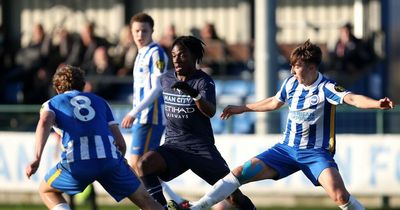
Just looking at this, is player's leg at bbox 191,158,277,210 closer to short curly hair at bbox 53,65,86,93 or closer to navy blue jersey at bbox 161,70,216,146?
navy blue jersey at bbox 161,70,216,146

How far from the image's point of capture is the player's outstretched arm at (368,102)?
11297 millimetres

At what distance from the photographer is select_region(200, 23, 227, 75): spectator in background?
884 inches

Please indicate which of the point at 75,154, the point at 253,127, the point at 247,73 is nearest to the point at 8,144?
the point at 253,127

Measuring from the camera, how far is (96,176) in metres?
11.9

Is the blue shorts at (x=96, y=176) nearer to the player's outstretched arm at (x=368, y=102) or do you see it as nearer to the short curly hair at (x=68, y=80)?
the short curly hair at (x=68, y=80)

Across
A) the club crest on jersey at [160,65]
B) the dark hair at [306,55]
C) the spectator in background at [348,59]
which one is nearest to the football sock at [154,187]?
the club crest on jersey at [160,65]

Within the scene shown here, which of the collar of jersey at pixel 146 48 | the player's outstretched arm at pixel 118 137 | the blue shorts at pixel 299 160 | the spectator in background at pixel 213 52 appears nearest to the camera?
the player's outstretched arm at pixel 118 137

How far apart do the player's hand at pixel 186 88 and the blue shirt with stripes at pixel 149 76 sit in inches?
79.3

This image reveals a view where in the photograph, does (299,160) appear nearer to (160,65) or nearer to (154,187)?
(154,187)

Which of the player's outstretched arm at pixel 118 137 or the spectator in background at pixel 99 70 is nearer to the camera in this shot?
the player's outstretched arm at pixel 118 137

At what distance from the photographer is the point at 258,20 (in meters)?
18.4

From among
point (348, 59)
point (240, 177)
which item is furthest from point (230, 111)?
point (348, 59)

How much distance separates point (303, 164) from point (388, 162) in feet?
17.7

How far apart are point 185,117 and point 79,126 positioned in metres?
1.23
